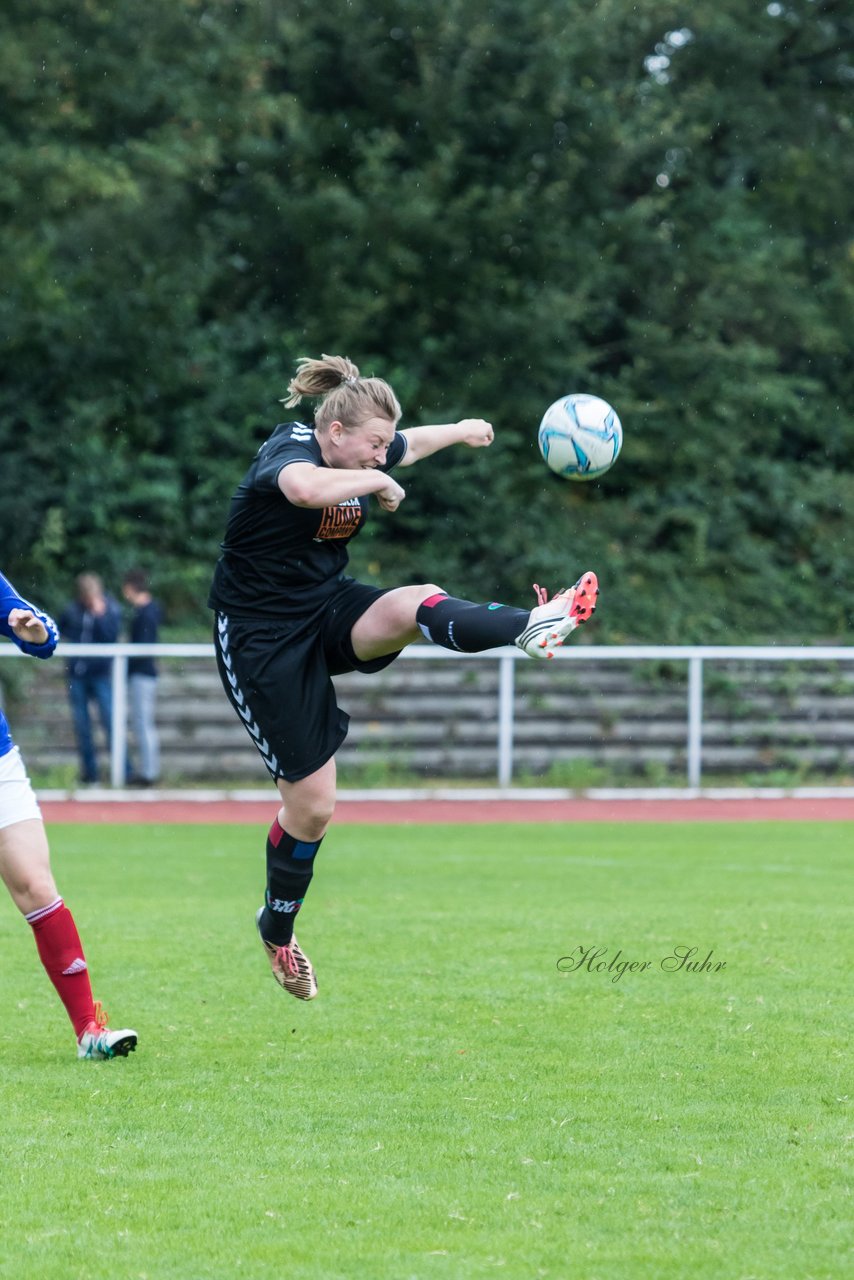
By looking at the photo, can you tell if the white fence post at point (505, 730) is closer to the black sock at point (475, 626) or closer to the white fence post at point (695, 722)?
the white fence post at point (695, 722)

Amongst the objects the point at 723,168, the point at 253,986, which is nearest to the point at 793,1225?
the point at 253,986

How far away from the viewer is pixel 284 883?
21.5ft

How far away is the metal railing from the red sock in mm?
10512

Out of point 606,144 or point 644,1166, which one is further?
point 606,144

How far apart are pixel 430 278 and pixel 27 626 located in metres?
17.4

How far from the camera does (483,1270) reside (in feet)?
12.0

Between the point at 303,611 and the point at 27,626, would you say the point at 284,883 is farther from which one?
the point at 27,626

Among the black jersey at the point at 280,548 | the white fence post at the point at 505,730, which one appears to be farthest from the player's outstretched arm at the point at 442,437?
the white fence post at the point at 505,730

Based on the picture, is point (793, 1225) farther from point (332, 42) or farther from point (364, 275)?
point (332, 42)

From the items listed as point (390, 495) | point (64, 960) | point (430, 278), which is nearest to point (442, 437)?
point (390, 495)

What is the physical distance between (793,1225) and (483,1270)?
2.69 ft

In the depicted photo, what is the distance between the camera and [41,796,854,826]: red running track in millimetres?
15156

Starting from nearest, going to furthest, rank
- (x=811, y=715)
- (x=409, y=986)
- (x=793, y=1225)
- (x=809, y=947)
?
(x=793, y=1225) → (x=409, y=986) → (x=809, y=947) → (x=811, y=715)

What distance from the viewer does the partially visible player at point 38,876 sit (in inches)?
225
